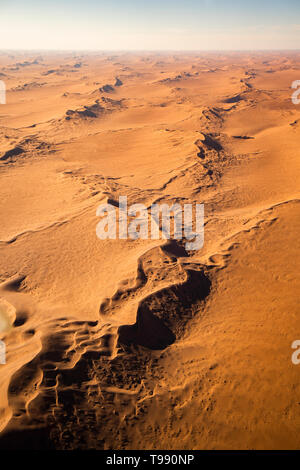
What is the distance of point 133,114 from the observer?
78.6ft

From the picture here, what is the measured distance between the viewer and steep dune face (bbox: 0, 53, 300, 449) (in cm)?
402

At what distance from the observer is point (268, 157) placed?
1447 cm

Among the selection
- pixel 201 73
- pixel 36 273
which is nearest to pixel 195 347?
pixel 36 273

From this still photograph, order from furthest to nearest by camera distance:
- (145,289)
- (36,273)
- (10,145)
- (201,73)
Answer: (201,73) < (10,145) < (36,273) < (145,289)

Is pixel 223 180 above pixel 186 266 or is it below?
above

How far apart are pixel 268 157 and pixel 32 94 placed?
34263mm

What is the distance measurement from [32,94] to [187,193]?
34.9 meters

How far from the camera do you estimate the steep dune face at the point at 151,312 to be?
4.02 meters

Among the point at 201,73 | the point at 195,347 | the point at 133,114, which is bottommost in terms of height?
the point at 195,347

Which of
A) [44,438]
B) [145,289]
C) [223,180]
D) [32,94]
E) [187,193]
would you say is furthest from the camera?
[32,94]

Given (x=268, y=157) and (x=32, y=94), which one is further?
(x=32, y=94)

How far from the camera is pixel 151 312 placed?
558 centimetres

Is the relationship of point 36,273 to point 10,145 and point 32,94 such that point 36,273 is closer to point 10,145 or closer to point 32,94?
point 10,145

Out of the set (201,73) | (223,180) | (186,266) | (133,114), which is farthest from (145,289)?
(201,73)
